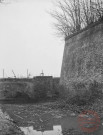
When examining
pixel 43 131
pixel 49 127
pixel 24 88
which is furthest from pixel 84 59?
pixel 24 88

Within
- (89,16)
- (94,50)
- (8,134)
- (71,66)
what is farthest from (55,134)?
(89,16)

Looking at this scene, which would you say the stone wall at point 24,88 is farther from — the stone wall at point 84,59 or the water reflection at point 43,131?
the water reflection at point 43,131

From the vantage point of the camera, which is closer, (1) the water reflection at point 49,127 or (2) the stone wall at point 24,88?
(1) the water reflection at point 49,127

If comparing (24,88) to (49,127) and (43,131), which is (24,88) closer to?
(49,127)

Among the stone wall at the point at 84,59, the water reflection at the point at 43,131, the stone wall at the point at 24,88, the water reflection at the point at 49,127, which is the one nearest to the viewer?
the water reflection at the point at 43,131

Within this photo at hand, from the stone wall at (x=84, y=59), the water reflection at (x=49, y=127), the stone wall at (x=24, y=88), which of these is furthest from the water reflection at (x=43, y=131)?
the stone wall at (x=24, y=88)

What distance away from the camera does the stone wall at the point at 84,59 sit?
1495cm

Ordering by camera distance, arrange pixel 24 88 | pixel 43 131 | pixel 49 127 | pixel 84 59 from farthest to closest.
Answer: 1. pixel 24 88
2. pixel 84 59
3. pixel 49 127
4. pixel 43 131

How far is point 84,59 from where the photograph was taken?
16.9 metres

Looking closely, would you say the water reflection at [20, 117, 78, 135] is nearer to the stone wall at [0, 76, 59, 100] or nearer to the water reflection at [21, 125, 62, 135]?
the water reflection at [21, 125, 62, 135]

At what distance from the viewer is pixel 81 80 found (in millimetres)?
16812

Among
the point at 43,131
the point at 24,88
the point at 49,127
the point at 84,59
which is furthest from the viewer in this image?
the point at 24,88

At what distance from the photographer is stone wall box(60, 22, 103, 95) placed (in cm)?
1495

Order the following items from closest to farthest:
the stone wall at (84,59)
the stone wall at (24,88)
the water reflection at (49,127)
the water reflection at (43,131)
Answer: the water reflection at (43,131), the water reflection at (49,127), the stone wall at (84,59), the stone wall at (24,88)
